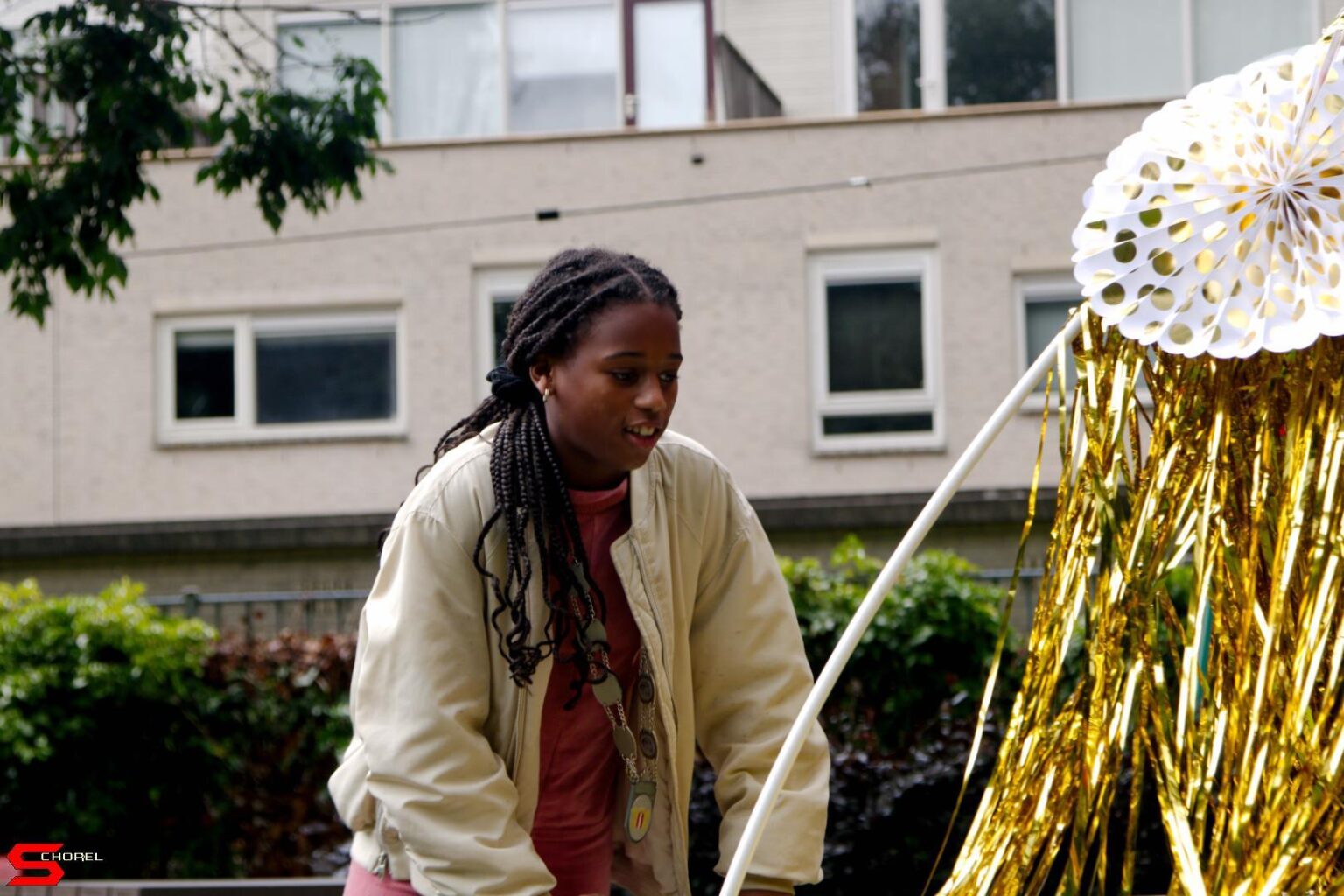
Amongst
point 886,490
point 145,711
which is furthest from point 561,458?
point 886,490

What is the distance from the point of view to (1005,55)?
1263 centimetres

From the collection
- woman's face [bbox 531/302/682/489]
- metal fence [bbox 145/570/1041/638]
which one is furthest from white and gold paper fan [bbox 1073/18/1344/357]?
metal fence [bbox 145/570/1041/638]

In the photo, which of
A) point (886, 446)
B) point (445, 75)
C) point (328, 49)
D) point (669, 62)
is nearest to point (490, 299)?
point (445, 75)

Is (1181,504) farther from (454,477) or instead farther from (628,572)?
(454,477)

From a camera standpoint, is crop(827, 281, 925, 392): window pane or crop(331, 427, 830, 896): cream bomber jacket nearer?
crop(331, 427, 830, 896): cream bomber jacket

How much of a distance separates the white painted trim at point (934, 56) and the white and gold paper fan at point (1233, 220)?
34.6 feet

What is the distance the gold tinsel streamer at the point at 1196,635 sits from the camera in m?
2.06

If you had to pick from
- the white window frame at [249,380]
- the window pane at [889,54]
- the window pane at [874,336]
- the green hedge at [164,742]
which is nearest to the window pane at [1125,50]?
the window pane at [889,54]

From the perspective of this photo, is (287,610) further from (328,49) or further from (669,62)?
(669,62)

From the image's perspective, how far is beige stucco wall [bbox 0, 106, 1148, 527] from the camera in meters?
12.3

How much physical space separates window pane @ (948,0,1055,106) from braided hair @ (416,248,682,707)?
→ 35.0ft

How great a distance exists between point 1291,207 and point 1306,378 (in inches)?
8.8

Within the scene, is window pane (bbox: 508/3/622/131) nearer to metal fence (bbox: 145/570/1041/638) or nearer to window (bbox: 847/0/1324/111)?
window (bbox: 847/0/1324/111)

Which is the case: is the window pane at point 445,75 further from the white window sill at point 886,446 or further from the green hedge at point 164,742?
the green hedge at point 164,742
